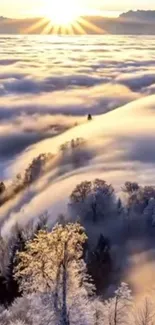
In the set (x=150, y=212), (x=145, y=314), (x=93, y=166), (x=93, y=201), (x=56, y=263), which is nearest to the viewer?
(x=56, y=263)

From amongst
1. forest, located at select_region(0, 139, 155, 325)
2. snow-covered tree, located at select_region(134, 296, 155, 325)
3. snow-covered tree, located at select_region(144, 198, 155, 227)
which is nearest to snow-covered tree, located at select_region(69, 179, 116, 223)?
forest, located at select_region(0, 139, 155, 325)

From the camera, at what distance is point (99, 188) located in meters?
80.4

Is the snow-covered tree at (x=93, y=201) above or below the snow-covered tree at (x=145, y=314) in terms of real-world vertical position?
above

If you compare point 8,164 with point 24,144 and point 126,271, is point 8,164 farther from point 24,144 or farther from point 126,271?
point 126,271

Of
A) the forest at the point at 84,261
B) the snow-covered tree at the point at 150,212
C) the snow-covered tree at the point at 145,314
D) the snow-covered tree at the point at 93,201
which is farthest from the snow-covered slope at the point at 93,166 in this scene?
the snow-covered tree at the point at 145,314

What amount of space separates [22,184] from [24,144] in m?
70.2

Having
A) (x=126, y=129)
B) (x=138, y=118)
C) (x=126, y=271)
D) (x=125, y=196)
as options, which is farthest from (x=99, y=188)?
(x=138, y=118)

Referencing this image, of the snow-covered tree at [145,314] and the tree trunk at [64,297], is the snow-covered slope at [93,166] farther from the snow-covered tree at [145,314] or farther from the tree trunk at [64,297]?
the tree trunk at [64,297]

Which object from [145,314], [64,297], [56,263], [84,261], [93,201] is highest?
[56,263]

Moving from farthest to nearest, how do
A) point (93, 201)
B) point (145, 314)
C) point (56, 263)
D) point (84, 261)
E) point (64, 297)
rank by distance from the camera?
point (93, 201)
point (84, 261)
point (145, 314)
point (64, 297)
point (56, 263)

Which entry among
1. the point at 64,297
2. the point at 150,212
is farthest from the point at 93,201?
the point at 64,297

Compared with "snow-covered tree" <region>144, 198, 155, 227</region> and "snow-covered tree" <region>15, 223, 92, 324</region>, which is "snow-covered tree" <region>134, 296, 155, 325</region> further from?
"snow-covered tree" <region>144, 198, 155, 227</region>

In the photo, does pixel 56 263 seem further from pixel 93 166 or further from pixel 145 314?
pixel 93 166

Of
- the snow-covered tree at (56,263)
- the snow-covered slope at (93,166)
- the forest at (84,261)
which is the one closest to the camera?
the snow-covered tree at (56,263)
